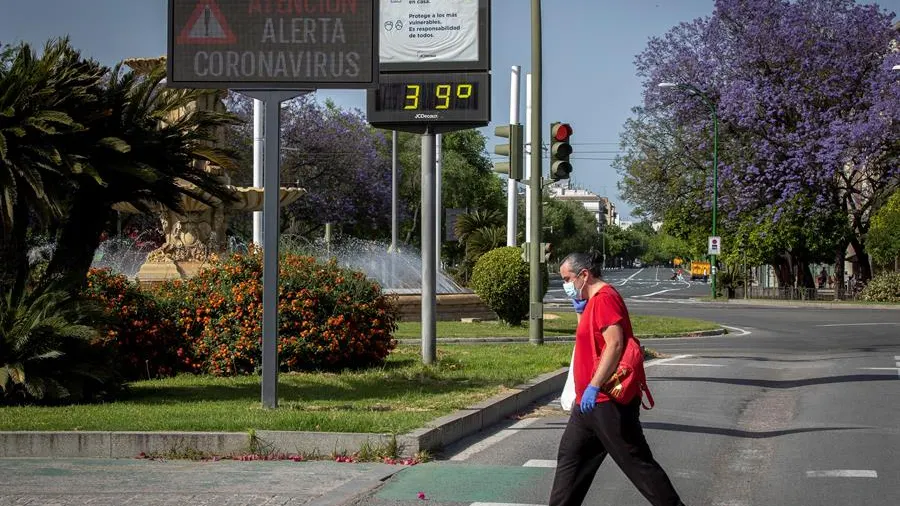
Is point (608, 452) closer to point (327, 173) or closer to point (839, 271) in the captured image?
point (839, 271)

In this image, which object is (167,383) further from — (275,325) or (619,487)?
(619,487)

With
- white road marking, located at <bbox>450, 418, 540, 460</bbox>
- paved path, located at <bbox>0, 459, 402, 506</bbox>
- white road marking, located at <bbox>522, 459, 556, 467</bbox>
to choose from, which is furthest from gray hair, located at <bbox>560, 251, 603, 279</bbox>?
white road marking, located at <bbox>450, 418, 540, 460</bbox>

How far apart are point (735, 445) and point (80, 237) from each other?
6.61m

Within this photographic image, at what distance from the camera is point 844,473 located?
8.71m

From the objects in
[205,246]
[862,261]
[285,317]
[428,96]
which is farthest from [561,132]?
[862,261]

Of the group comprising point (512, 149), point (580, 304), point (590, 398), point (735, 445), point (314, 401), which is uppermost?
point (512, 149)

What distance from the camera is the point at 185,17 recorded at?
11.0 metres

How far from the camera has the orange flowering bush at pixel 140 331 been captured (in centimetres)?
1391

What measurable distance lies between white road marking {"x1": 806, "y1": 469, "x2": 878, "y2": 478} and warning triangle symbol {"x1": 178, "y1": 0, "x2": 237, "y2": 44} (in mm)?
6339

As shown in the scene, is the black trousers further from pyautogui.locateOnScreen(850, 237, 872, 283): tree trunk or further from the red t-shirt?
pyautogui.locateOnScreen(850, 237, 872, 283): tree trunk

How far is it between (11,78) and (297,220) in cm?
4893

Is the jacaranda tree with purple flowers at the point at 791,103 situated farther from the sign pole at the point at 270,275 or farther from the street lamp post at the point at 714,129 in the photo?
the sign pole at the point at 270,275

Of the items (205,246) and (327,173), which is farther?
(327,173)

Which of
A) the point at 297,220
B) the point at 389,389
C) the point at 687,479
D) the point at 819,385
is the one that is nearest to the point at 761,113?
the point at 297,220
